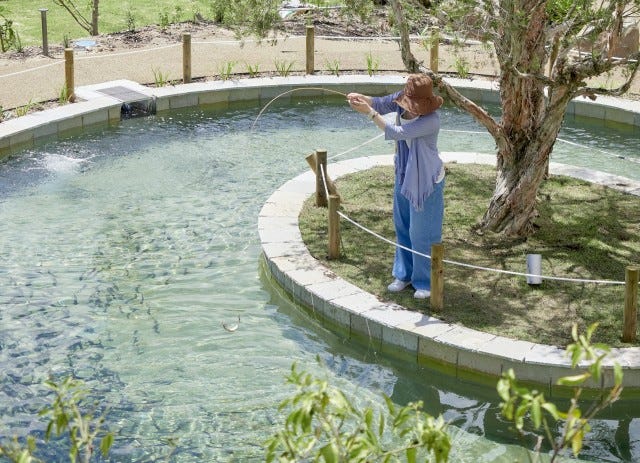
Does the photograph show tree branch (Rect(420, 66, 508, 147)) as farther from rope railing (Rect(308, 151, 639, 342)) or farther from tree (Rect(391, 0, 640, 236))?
rope railing (Rect(308, 151, 639, 342))

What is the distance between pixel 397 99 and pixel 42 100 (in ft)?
24.9

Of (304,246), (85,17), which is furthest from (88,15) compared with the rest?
(304,246)

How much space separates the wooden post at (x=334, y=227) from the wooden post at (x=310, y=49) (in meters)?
6.91

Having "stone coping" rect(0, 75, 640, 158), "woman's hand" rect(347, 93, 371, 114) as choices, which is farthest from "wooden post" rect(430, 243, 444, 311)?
"stone coping" rect(0, 75, 640, 158)

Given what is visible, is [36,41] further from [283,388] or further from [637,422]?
[637,422]

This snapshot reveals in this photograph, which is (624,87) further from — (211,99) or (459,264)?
(211,99)

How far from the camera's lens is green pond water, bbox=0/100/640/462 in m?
6.84

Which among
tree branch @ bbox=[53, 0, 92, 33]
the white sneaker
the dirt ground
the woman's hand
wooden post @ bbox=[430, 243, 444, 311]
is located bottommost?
the white sneaker

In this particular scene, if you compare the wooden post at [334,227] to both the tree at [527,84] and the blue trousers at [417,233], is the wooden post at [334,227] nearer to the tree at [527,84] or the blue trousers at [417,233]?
the blue trousers at [417,233]

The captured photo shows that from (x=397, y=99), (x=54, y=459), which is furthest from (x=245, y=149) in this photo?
(x=54, y=459)

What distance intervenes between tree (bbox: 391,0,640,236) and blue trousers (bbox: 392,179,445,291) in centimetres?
123

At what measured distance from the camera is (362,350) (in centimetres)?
792

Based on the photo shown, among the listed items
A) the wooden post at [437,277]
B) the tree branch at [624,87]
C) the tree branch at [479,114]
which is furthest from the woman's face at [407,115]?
the tree branch at [624,87]

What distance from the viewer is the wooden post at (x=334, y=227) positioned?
8562 millimetres
